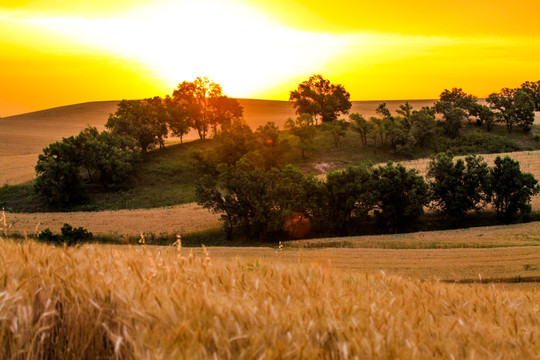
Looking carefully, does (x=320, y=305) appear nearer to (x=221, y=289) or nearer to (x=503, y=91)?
(x=221, y=289)

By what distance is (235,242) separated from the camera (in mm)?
36156

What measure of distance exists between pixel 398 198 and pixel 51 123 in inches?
4733

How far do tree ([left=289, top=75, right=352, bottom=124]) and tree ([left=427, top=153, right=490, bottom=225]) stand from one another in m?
62.5

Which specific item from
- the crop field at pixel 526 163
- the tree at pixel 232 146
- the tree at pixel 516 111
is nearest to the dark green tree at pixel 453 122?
the tree at pixel 516 111

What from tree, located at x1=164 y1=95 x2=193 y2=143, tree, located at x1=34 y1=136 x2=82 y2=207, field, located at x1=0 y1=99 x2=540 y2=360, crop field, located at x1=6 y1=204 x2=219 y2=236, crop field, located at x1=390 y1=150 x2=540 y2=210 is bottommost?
crop field, located at x1=390 y1=150 x2=540 y2=210

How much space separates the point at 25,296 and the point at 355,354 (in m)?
2.32

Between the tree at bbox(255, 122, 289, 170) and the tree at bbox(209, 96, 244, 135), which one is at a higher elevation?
the tree at bbox(209, 96, 244, 135)

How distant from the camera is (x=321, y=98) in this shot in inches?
3959

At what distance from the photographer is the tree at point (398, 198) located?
117 ft

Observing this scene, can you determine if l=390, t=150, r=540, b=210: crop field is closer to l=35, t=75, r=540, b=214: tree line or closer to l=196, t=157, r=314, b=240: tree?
l=35, t=75, r=540, b=214: tree line

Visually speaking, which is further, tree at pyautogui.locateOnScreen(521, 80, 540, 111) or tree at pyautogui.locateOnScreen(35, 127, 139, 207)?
tree at pyautogui.locateOnScreen(521, 80, 540, 111)

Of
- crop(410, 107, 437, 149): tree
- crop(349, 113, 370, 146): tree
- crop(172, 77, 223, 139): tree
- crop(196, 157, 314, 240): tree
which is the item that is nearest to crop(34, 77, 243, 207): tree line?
crop(172, 77, 223, 139): tree

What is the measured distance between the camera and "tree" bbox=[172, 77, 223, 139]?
88.6 metres

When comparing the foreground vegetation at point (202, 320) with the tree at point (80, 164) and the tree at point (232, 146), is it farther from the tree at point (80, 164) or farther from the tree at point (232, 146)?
the tree at point (232, 146)
